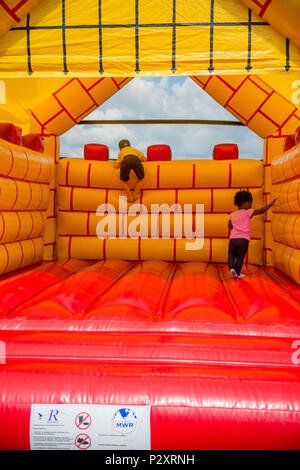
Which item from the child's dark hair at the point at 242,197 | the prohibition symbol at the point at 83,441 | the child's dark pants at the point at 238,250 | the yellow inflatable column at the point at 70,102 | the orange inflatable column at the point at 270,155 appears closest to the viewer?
the prohibition symbol at the point at 83,441

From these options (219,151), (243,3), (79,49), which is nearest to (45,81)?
(79,49)

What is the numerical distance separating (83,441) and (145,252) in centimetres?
156

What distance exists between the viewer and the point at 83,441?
0.81 meters

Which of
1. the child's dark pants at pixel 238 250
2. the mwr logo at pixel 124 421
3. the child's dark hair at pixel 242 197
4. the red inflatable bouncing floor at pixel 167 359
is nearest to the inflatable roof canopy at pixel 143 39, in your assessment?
the child's dark hair at pixel 242 197

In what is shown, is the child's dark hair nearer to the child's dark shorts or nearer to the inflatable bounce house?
the inflatable bounce house

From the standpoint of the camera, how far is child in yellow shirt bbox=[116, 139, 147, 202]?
2197 mm

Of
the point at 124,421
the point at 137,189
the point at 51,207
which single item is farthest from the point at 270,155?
the point at 124,421

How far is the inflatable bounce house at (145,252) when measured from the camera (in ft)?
2.72

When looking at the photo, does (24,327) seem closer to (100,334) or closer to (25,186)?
(100,334)

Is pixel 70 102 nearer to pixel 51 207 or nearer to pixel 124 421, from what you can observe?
pixel 51 207

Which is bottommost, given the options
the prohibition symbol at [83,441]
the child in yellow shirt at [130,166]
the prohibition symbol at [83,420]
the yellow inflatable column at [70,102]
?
the prohibition symbol at [83,441]

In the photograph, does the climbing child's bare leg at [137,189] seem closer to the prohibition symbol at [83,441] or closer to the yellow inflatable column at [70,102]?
the yellow inflatable column at [70,102]

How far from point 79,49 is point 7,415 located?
4.44 ft

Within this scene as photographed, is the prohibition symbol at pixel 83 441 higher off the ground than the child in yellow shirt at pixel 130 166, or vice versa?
the child in yellow shirt at pixel 130 166
